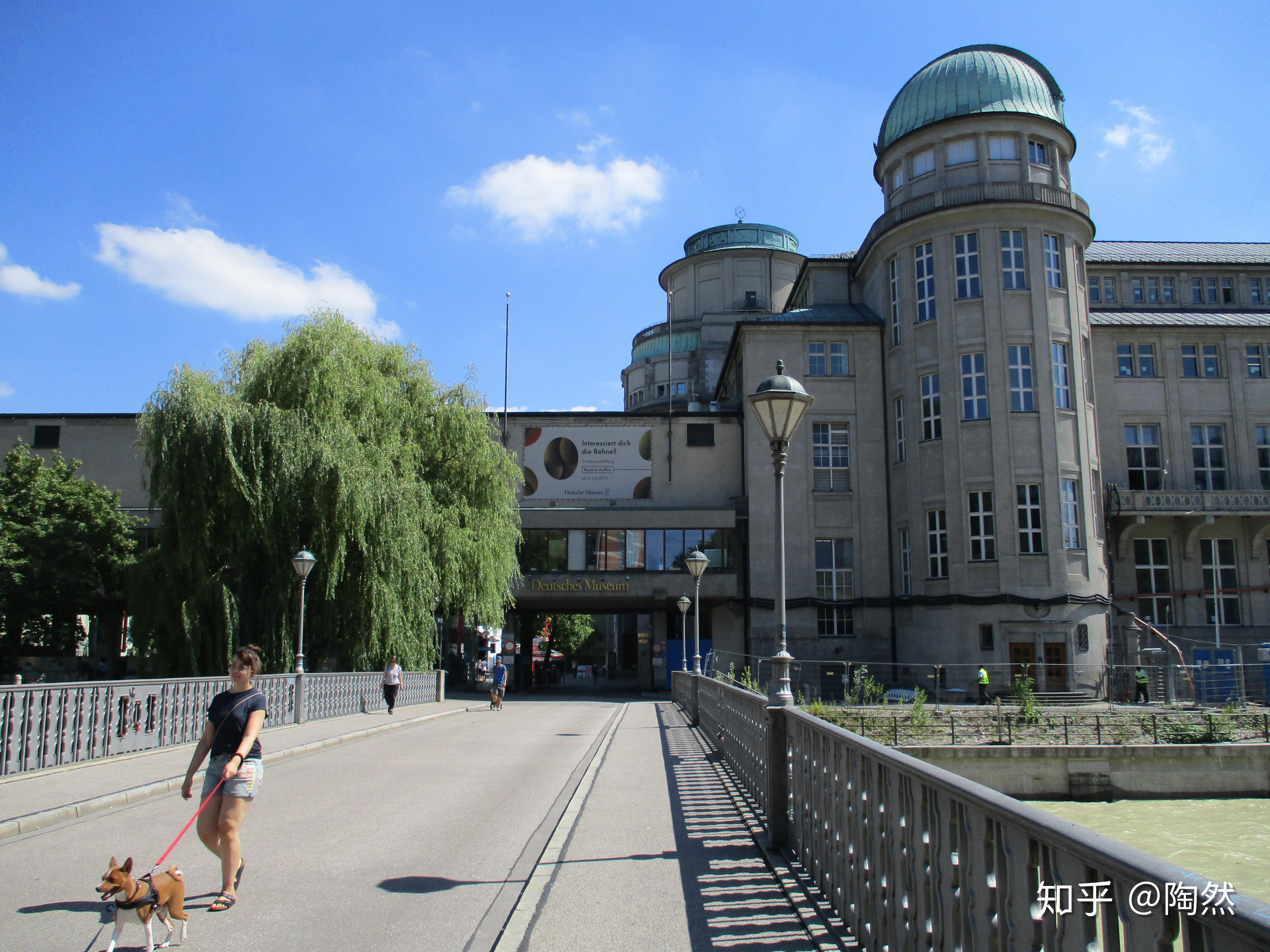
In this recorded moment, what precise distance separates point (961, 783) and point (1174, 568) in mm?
42383

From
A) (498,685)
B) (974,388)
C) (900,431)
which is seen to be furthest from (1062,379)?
(498,685)

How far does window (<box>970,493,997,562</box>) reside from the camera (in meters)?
35.3

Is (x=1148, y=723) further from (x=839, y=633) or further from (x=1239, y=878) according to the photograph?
(x=839, y=633)

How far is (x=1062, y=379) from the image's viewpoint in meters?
36.6

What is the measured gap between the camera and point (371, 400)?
89.8ft

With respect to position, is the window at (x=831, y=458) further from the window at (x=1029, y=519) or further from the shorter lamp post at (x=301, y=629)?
the shorter lamp post at (x=301, y=629)

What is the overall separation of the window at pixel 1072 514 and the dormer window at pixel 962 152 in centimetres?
1333

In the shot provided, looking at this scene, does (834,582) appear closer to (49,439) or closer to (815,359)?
(815,359)

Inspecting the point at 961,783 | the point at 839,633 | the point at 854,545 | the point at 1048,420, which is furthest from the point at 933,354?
the point at 961,783

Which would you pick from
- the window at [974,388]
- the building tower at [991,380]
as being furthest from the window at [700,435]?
the window at [974,388]

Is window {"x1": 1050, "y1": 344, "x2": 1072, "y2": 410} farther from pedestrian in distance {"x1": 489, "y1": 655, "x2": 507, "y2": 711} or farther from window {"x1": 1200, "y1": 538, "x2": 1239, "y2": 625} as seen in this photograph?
pedestrian in distance {"x1": 489, "y1": 655, "x2": 507, "y2": 711}

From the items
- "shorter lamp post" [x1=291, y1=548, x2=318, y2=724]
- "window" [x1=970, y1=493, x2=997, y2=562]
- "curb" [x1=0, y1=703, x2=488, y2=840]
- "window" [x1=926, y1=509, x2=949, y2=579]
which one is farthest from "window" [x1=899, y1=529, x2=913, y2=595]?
"curb" [x1=0, y1=703, x2=488, y2=840]

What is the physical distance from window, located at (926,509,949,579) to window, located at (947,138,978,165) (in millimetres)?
13994

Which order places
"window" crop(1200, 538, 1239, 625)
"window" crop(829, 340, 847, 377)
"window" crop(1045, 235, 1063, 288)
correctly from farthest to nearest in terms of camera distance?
1. "window" crop(829, 340, 847, 377)
2. "window" crop(1200, 538, 1239, 625)
3. "window" crop(1045, 235, 1063, 288)
